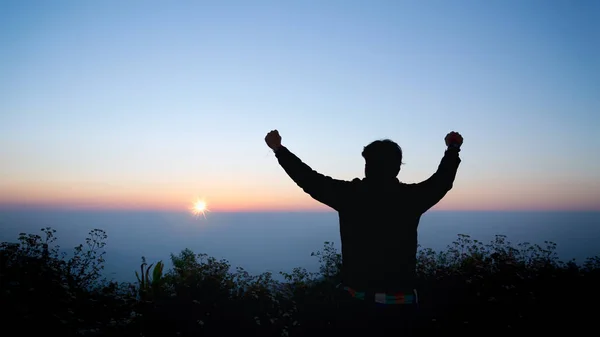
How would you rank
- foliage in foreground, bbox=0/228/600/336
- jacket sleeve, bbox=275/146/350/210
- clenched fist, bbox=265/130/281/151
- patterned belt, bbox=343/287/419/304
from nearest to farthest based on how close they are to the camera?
1. patterned belt, bbox=343/287/419/304
2. jacket sleeve, bbox=275/146/350/210
3. clenched fist, bbox=265/130/281/151
4. foliage in foreground, bbox=0/228/600/336

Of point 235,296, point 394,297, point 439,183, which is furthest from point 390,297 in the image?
point 235,296

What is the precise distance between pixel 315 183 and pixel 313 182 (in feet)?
0.06

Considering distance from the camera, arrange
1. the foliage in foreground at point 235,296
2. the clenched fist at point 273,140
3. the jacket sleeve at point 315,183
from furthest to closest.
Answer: the foliage in foreground at point 235,296, the clenched fist at point 273,140, the jacket sleeve at point 315,183

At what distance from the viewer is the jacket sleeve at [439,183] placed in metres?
2.52

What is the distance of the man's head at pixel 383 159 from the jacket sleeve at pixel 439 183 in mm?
250

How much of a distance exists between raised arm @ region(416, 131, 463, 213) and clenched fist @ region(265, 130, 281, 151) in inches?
47.5

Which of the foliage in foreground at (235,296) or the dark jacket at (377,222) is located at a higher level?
the dark jacket at (377,222)

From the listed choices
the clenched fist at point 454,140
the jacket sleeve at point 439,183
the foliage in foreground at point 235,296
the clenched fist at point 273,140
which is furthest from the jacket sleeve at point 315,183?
the foliage in foreground at point 235,296

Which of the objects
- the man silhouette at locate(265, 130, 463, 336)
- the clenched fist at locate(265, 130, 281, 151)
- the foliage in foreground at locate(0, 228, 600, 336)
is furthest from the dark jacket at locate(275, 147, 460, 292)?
the foliage in foreground at locate(0, 228, 600, 336)

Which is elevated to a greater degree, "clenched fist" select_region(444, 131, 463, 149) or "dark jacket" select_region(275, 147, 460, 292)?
"clenched fist" select_region(444, 131, 463, 149)

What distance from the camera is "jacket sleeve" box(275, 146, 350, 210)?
251 cm

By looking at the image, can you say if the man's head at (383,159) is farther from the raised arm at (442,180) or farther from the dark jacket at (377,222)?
the raised arm at (442,180)

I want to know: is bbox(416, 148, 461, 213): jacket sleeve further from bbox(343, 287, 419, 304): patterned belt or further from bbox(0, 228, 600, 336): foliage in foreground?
bbox(0, 228, 600, 336): foliage in foreground

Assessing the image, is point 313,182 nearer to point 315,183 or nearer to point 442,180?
point 315,183
